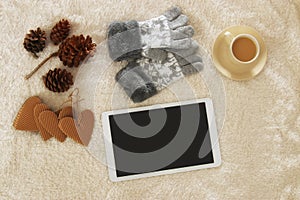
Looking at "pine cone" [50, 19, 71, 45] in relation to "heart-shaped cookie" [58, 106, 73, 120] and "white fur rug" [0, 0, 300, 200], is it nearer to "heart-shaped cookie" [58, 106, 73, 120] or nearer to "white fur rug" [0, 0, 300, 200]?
"white fur rug" [0, 0, 300, 200]

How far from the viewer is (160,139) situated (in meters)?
1.03

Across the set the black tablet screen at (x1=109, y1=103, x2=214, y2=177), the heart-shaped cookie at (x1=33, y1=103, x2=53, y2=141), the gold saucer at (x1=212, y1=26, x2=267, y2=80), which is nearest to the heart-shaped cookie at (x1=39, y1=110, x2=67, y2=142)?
the heart-shaped cookie at (x1=33, y1=103, x2=53, y2=141)

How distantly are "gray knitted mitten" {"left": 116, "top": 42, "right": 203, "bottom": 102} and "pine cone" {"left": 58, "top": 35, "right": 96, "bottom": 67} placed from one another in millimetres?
84

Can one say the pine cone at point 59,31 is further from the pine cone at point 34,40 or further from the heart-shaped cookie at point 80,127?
the heart-shaped cookie at point 80,127

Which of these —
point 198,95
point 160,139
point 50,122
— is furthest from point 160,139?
point 50,122

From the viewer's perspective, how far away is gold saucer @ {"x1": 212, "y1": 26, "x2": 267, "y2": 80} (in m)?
→ 1.05

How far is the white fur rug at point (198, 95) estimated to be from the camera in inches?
40.3

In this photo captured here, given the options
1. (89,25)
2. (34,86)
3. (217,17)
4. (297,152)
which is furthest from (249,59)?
(34,86)

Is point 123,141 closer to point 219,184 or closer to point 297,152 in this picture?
point 219,184

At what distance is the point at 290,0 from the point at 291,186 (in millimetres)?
398

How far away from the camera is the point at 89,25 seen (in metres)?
1.05

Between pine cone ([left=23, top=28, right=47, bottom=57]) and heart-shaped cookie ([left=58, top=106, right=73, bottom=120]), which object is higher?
pine cone ([left=23, top=28, right=47, bottom=57])

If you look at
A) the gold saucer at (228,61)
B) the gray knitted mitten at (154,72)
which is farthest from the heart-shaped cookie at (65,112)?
the gold saucer at (228,61)

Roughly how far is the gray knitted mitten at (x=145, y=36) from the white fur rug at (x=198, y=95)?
0.10 ft
